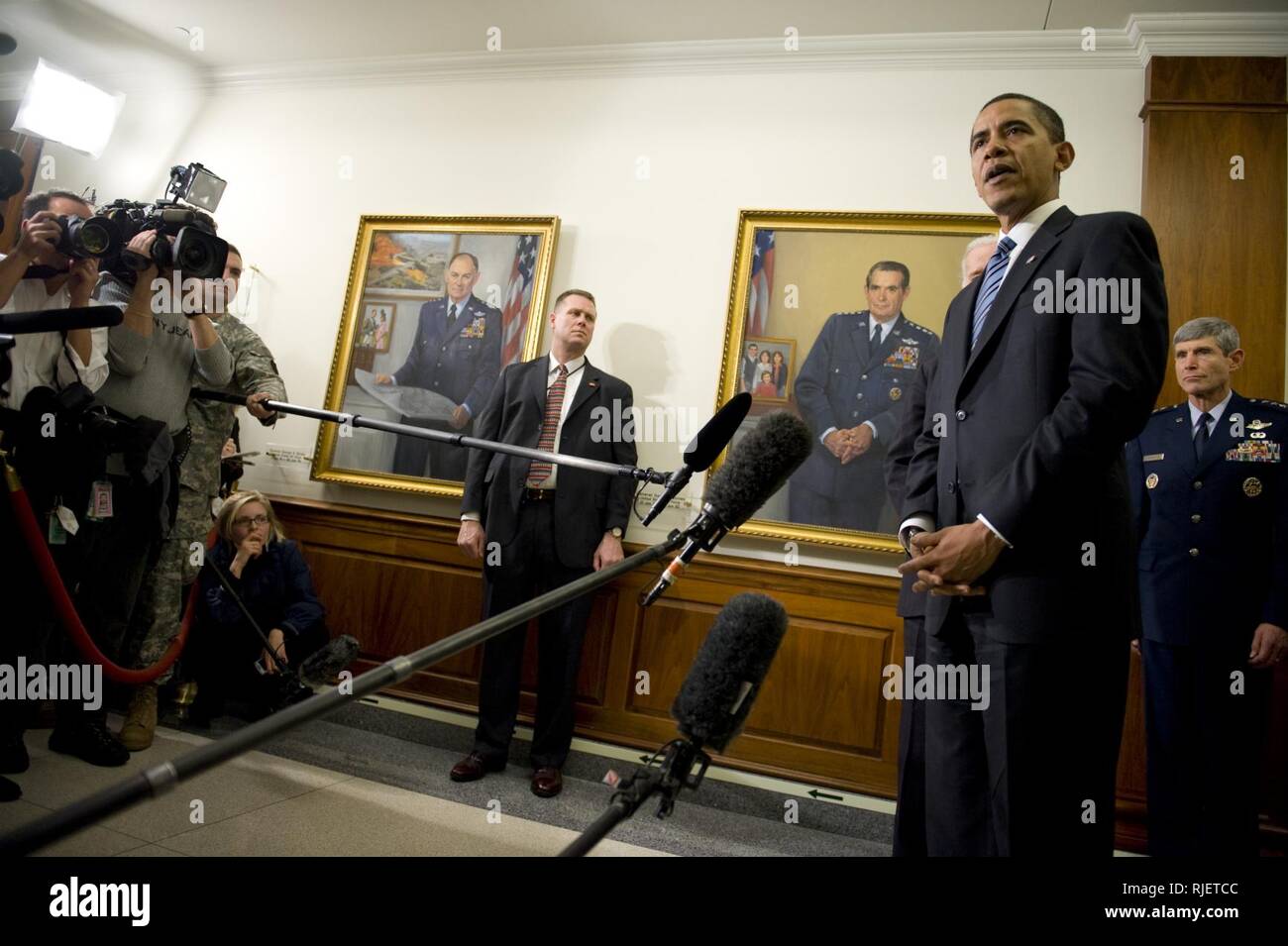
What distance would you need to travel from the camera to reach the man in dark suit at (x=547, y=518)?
2.93 m

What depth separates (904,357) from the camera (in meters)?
3.18

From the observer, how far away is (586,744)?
3246 millimetres

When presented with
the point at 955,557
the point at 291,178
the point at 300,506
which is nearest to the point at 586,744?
the point at 300,506

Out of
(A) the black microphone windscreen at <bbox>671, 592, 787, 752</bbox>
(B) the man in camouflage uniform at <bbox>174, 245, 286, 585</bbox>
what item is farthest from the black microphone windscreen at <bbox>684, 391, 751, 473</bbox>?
(B) the man in camouflage uniform at <bbox>174, 245, 286, 585</bbox>

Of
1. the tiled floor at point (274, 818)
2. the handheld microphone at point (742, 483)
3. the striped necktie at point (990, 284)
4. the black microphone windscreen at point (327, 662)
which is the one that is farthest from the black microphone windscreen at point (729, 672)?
the black microphone windscreen at point (327, 662)

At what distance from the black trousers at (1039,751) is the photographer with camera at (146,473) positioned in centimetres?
219

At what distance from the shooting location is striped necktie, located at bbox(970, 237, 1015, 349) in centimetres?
150

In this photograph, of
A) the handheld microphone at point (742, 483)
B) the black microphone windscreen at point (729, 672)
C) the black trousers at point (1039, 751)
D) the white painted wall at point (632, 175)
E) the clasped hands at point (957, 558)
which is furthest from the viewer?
the white painted wall at point (632, 175)

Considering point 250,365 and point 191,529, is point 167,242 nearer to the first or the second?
point 250,365

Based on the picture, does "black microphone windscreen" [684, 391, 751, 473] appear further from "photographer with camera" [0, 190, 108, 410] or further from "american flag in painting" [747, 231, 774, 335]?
"american flag in painting" [747, 231, 774, 335]

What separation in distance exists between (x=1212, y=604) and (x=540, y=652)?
2385 millimetres

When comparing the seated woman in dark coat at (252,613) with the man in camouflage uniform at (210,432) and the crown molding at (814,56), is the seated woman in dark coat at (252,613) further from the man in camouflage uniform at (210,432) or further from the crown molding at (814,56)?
the crown molding at (814,56)

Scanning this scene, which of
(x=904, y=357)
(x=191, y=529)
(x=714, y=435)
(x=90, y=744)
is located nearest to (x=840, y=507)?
(x=904, y=357)
